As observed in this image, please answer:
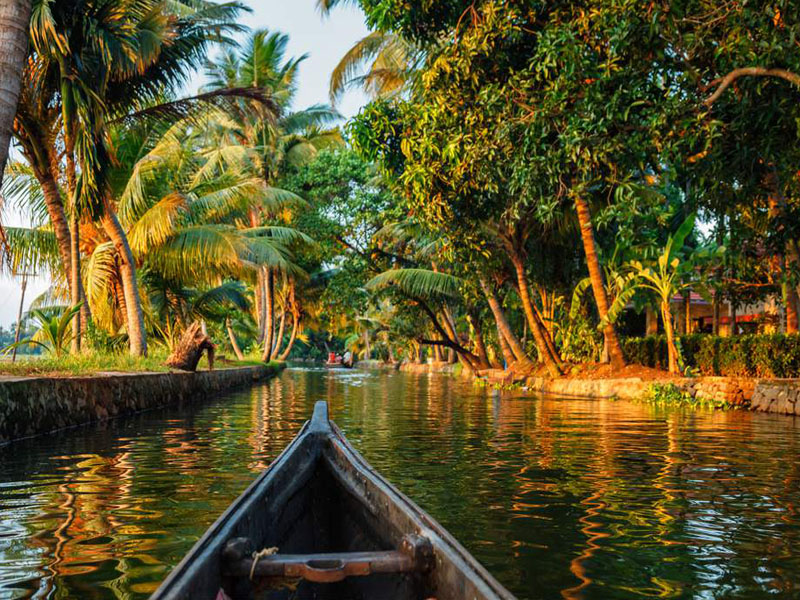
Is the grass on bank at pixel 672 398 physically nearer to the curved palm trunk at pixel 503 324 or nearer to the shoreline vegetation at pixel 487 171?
the shoreline vegetation at pixel 487 171

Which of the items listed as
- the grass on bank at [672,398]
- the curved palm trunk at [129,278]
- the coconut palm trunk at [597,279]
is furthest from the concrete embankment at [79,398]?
the grass on bank at [672,398]

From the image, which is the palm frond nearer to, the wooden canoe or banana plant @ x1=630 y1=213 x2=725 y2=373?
banana plant @ x1=630 y1=213 x2=725 y2=373

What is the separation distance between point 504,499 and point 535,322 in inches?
564

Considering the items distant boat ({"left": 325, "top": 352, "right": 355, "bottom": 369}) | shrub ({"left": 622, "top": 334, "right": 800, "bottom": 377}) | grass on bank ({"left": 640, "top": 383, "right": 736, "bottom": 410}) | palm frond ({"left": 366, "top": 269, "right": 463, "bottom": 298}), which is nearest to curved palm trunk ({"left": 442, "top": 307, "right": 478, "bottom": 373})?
palm frond ({"left": 366, "top": 269, "right": 463, "bottom": 298})

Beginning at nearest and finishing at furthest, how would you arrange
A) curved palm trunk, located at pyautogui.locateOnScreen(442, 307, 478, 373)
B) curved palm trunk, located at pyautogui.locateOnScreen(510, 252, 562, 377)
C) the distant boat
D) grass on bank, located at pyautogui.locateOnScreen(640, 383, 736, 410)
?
1. grass on bank, located at pyautogui.locateOnScreen(640, 383, 736, 410)
2. curved palm trunk, located at pyautogui.locateOnScreen(510, 252, 562, 377)
3. curved palm trunk, located at pyautogui.locateOnScreen(442, 307, 478, 373)
4. the distant boat

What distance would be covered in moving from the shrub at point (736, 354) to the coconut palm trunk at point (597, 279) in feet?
4.58

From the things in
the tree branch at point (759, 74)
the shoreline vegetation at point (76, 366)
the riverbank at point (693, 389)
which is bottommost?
the riverbank at point (693, 389)

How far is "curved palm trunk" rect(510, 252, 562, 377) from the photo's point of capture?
733 inches

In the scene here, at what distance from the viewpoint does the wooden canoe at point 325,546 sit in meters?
2.16

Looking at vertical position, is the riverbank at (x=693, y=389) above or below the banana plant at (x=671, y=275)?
below

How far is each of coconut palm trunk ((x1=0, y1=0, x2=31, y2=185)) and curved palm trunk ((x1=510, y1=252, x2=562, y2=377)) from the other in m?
12.9

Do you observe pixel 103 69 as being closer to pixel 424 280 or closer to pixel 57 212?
pixel 57 212

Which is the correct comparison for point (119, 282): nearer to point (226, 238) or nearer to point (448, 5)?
point (226, 238)

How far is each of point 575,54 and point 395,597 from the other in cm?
900
